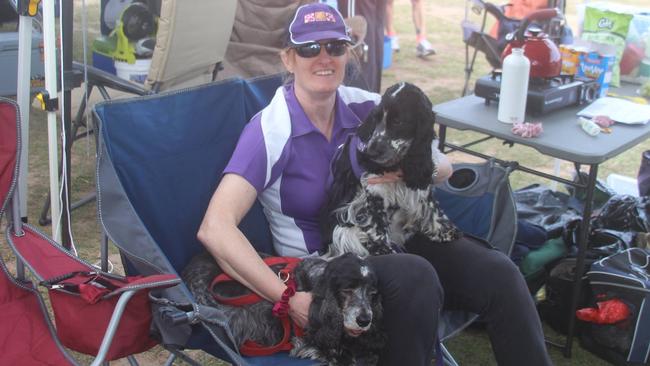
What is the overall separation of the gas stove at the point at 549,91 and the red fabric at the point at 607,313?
86cm

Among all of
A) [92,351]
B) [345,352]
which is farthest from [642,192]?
[92,351]

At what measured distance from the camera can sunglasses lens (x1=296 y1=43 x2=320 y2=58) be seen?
2.29 m

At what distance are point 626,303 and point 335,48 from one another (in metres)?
1.66

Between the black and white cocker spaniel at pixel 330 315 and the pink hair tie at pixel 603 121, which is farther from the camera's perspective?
the pink hair tie at pixel 603 121

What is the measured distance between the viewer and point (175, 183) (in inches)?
93.0

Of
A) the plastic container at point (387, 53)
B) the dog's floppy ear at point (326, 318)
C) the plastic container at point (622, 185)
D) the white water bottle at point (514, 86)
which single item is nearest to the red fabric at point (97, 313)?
the dog's floppy ear at point (326, 318)

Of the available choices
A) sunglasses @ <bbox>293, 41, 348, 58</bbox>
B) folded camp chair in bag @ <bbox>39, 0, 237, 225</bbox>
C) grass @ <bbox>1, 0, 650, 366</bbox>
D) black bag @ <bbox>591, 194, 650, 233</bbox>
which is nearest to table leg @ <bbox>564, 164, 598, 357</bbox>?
grass @ <bbox>1, 0, 650, 366</bbox>

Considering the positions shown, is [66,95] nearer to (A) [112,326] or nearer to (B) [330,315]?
(A) [112,326]

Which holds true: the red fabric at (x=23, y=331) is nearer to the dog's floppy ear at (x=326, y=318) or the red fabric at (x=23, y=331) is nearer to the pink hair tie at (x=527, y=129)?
the dog's floppy ear at (x=326, y=318)

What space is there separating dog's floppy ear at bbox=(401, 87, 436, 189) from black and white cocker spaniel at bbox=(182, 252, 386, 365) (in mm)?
359

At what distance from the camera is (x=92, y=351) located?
75.2 inches

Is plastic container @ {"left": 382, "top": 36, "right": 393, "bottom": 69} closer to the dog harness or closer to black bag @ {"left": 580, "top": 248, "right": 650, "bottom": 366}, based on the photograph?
black bag @ {"left": 580, "top": 248, "right": 650, "bottom": 366}

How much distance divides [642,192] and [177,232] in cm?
242

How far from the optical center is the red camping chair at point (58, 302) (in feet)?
6.05
